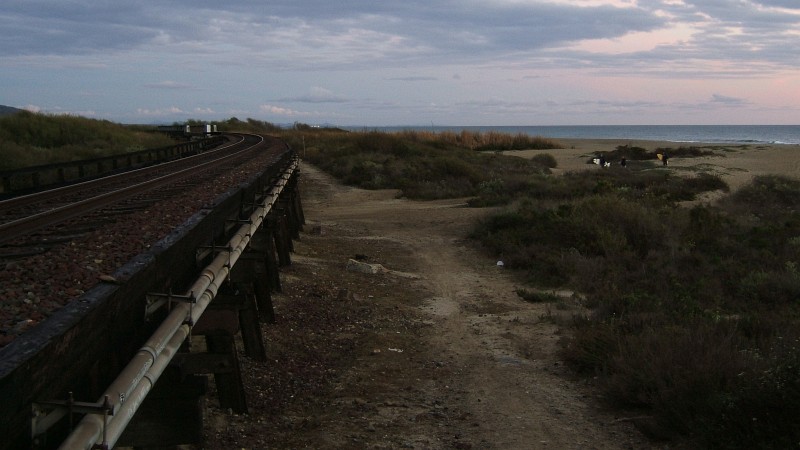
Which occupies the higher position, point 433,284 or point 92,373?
point 92,373

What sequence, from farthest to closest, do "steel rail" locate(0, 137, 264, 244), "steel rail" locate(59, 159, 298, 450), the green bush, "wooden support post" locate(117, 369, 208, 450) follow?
the green bush < "steel rail" locate(0, 137, 264, 244) < "wooden support post" locate(117, 369, 208, 450) < "steel rail" locate(59, 159, 298, 450)

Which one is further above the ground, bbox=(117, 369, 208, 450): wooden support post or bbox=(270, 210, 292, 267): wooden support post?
bbox=(117, 369, 208, 450): wooden support post

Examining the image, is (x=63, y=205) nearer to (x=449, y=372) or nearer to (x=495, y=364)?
(x=449, y=372)

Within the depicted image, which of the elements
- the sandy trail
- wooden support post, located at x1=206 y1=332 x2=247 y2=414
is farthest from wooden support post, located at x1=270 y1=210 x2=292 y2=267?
wooden support post, located at x1=206 y1=332 x2=247 y2=414

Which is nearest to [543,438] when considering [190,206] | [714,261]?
[190,206]

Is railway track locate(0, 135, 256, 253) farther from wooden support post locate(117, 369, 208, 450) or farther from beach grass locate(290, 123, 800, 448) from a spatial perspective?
beach grass locate(290, 123, 800, 448)

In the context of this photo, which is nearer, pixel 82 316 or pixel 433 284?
pixel 82 316

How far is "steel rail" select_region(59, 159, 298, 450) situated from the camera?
2.58 meters

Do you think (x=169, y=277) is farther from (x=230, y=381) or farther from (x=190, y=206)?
(x=190, y=206)

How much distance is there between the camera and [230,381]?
556 centimetres

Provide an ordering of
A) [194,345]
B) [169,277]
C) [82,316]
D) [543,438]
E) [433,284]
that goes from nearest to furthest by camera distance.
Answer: [82,316] → [169,277] → [543,438] → [194,345] → [433,284]

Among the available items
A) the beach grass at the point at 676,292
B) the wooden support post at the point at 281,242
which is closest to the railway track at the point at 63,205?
the wooden support post at the point at 281,242

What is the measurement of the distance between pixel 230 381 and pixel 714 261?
29.9 ft

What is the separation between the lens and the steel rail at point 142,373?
258 cm
